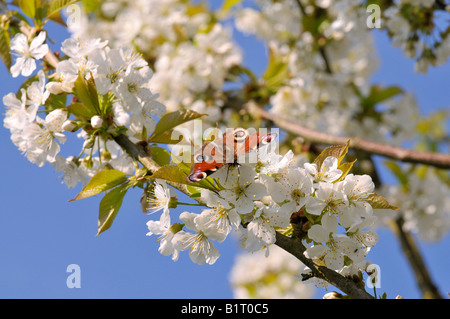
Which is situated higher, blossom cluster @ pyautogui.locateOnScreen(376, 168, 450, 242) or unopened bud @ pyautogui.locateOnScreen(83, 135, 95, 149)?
blossom cluster @ pyautogui.locateOnScreen(376, 168, 450, 242)

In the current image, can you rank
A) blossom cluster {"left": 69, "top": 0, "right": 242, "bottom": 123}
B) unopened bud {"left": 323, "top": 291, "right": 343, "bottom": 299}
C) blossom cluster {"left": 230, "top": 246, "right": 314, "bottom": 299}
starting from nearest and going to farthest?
1. unopened bud {"left": 323, "top": 291, "right": 343, "bottom": 299}
2. blossom cluster {"left": 69, "top": 0, "right": 242, "bottom": 123}
3. blossom cluster {"left": 230, "top": 246, "right": 314, "bottom": 299}

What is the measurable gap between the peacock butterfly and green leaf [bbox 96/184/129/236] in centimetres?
36

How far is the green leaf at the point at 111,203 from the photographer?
156 cm

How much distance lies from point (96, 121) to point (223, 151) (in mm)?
520

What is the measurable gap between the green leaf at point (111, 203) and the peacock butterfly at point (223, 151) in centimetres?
36

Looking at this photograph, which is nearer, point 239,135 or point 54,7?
point 239,135

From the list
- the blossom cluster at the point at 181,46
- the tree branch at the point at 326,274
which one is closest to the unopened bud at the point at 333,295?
the tree branch at the point at 326,274

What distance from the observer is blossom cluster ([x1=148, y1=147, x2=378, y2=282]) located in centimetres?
132

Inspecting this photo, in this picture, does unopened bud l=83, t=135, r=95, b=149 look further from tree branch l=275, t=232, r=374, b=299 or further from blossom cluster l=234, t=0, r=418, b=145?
blossom cluster l=234, t=0, r=418, b=145

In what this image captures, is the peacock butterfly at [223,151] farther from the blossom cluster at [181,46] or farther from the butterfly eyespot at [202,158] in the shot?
the blossom cluster at [181,46]

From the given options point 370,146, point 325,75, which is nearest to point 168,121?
point 370,146

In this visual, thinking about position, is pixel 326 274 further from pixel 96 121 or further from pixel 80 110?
pixel 80 110

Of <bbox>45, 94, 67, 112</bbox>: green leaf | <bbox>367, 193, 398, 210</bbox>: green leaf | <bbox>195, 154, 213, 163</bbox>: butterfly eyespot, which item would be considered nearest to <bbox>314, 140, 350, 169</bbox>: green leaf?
<bbox>367, 193, 398, 210</bbox>: green leaf

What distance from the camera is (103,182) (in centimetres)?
152
